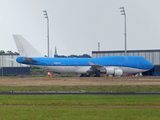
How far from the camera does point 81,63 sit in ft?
204

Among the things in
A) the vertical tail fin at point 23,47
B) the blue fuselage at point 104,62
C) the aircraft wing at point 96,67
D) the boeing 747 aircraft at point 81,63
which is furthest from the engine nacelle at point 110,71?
the vertical tail fin at point 23,47

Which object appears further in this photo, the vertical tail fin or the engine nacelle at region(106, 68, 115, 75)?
the engine nacelle at region(106, 68, 115, 75)

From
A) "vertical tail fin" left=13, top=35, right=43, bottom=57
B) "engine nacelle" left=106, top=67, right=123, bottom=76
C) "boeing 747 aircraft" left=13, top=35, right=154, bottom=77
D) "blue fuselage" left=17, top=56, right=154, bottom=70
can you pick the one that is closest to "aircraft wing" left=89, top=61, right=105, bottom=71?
"boeing 747 aircraft" left=13, top=35, right=154, bottom=77

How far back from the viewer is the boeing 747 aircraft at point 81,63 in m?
60.3

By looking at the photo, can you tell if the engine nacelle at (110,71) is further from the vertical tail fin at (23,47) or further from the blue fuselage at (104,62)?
the vertical tail fin at (23,47)

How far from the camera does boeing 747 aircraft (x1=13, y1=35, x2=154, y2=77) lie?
198 feet

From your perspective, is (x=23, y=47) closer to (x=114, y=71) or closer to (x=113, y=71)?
(x=113, y=71)
